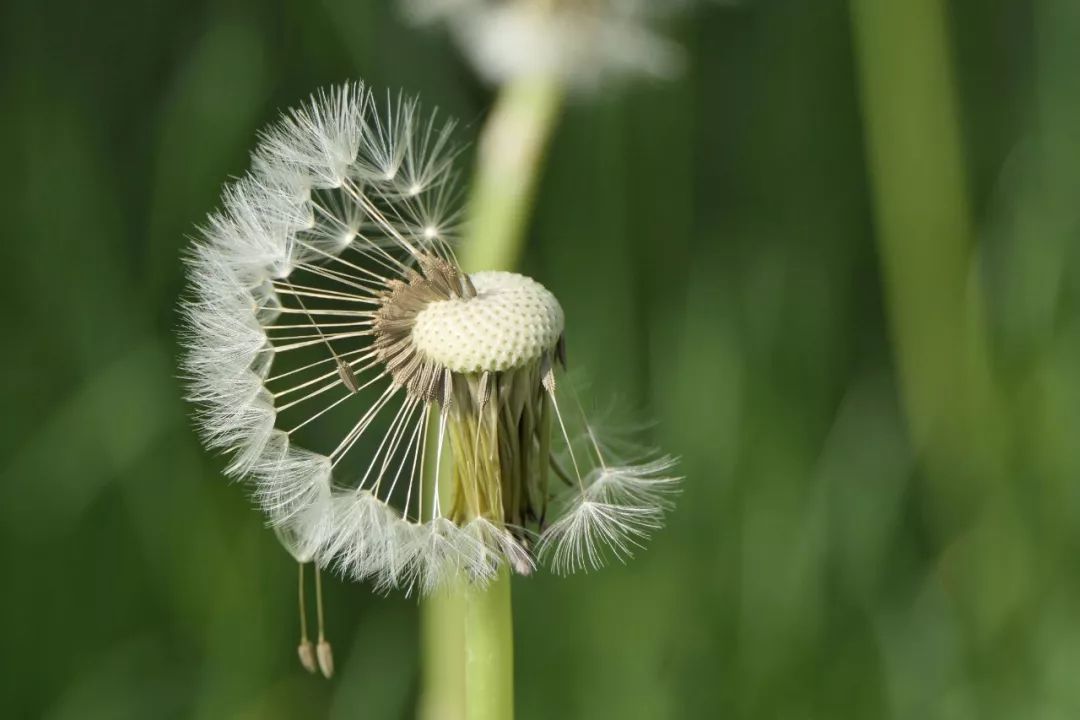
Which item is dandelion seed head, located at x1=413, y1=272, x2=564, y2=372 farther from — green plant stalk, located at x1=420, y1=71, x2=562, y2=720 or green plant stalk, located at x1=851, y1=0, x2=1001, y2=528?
green plant stalk, located at x1=851, y1=0, x2=1001, y2=528

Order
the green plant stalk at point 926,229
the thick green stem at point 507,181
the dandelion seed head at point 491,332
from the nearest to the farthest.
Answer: the dandelion seed head at point 491,332 < the thick green stem at point 507,181 < the green plant stalk at point 926,229

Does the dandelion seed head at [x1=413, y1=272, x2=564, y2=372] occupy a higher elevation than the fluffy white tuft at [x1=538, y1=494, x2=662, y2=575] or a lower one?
higher

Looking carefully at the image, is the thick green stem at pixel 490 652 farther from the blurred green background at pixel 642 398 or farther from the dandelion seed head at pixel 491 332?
the blurred green background at pixel 642 398

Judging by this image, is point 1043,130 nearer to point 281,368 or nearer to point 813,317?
point 813,317

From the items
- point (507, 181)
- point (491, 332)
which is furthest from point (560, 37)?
point (491, 332)

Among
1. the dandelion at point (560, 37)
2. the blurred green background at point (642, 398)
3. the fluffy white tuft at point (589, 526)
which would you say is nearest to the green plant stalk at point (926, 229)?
the blurred green background at point (642, 398)

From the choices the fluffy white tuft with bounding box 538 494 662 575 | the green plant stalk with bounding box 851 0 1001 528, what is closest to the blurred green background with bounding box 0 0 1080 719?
the green plant stalk with bounding box 851 0 1001 528

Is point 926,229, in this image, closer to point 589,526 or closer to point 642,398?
point 642,398
